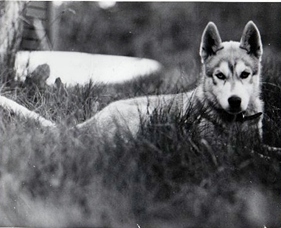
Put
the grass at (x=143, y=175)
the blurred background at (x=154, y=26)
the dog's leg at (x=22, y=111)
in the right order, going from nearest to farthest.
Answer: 1. the grass at (x=143, y=175)
2. the blurred background at (x=154, y=26)
3. the dog's leg at (x=22, y=111)

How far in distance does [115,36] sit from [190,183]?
71cm

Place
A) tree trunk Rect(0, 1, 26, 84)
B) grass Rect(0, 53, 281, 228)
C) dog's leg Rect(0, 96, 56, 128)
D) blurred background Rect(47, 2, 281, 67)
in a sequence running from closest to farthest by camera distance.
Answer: grass Rect(0, 53, 281, 228) < blurred background Rect(47, 2, 281, 67) < dog's leg Rect(0, 96, 56, 128) < tree trunk Rect(0, 1, 26, 84)

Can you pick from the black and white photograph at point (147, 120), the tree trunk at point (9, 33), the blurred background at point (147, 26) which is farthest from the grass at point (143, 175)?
the tree trunk at point (9, 33)

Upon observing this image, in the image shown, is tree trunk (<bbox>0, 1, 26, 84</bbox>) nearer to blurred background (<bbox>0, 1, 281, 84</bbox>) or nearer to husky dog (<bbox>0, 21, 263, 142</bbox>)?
blurred background (<bbox>0, 1, 281, 84</bbox>)

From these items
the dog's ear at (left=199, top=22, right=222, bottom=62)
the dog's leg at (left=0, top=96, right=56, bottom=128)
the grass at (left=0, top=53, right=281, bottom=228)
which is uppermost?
the dog's ear at (left=199, top=22, right=222, bottom=62)

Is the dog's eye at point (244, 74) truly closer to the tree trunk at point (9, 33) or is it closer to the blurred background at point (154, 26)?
the blurred background at point (154, 26)

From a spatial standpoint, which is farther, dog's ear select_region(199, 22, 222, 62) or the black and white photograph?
dog's ear select_region(199, 22, 222, 62)

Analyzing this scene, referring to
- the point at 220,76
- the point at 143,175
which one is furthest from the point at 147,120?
the point at 220,76

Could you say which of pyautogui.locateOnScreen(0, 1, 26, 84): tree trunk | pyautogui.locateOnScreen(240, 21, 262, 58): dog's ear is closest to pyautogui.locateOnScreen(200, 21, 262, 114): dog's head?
pyautogui.locateOnScreen(240, 21, 262, 58): dog's ear

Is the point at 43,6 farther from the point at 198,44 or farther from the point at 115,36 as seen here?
the point at 198,44

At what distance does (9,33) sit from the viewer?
2045 millimetres

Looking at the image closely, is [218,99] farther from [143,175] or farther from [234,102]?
[143,175]

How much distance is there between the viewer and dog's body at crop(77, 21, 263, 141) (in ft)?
5.20

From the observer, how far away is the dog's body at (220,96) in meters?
1.59
